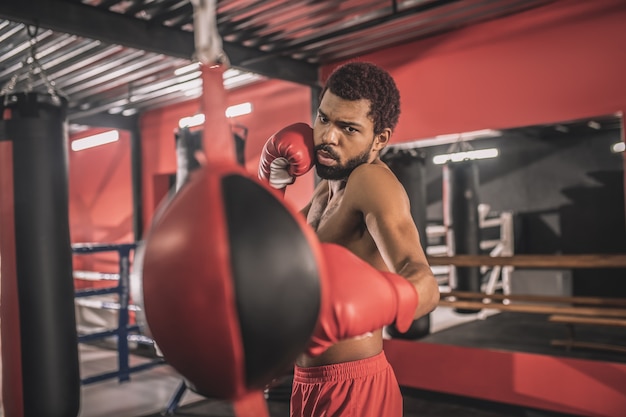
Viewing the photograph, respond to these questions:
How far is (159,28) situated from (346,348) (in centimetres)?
297

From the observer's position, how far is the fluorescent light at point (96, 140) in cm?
719

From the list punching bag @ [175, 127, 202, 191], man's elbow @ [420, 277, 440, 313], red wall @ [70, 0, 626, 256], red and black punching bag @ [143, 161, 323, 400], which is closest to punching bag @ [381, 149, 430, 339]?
red wall @ [70, 0, 626, 256]

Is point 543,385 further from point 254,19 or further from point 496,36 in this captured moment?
point 254,19

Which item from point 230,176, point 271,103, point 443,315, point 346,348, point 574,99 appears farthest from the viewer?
point 443,315

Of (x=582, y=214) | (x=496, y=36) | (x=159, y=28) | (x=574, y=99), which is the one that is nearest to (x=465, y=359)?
(x=574, y=99)

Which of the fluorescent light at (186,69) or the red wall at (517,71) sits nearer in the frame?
the red wall at (517,71)

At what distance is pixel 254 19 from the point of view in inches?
150

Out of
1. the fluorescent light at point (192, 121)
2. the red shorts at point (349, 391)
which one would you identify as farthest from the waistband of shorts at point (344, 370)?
the fluorescent light at point (192, 121)

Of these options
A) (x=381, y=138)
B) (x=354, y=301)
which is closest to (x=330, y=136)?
(x=381, y=138)

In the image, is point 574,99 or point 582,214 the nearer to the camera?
Result: point 574,99

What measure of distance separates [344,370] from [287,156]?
0.64 metres

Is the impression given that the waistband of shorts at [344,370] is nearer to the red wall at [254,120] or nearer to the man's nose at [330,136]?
the man's nose at [330,136]

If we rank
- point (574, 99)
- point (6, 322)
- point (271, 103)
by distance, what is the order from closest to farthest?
1. point (6, 322)
2. point (574, 99)
3. point (271, 103)

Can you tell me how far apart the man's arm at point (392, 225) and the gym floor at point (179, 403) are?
2.66 m
